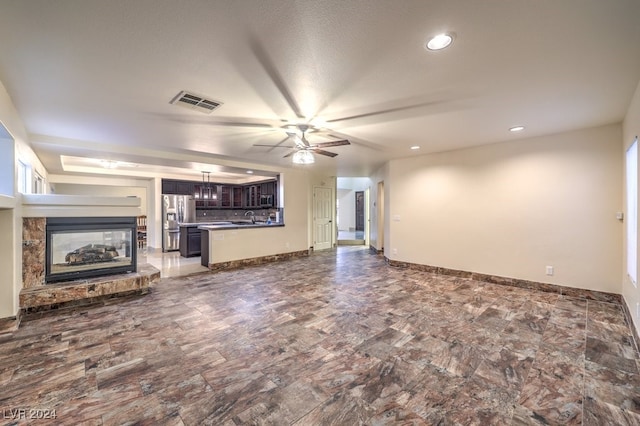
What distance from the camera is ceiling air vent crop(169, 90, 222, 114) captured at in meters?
2.76

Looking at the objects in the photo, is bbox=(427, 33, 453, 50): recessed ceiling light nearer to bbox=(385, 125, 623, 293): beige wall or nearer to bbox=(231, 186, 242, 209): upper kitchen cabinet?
bbox=(385, 125, 623, 293): beige wall

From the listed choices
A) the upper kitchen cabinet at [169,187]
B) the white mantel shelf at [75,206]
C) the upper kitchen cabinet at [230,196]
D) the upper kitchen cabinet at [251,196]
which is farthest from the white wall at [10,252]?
the upper kitchen cabinet at [230,196]

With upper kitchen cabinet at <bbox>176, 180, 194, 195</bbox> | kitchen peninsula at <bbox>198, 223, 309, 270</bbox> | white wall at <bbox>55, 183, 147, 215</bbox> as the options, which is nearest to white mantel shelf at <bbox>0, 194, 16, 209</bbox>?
kitchen peninsula at <bbox>198, 223, 309, 270</bbox>

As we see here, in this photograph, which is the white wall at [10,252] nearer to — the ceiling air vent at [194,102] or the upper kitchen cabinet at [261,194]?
the ceiling air vent at [194,102]

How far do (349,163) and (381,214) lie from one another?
2107 millimetres

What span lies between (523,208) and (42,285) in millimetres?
7016

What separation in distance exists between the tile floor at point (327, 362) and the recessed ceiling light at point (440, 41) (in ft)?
7.93

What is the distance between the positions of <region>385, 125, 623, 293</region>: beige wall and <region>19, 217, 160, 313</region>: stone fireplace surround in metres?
5.31

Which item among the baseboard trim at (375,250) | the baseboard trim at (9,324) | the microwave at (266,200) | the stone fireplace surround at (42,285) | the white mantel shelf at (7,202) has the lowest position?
the baseboard trim at (9,324)

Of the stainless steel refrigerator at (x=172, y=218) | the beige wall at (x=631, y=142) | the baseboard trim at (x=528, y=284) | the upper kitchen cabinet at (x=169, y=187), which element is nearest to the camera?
the beige wall at (x=631, y=142)

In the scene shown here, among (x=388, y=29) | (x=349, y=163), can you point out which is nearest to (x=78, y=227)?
(x=388, y=29)

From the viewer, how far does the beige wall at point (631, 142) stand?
2645 mm

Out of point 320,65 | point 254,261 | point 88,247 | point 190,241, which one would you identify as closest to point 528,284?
point 320,65

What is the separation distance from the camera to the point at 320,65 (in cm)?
216
